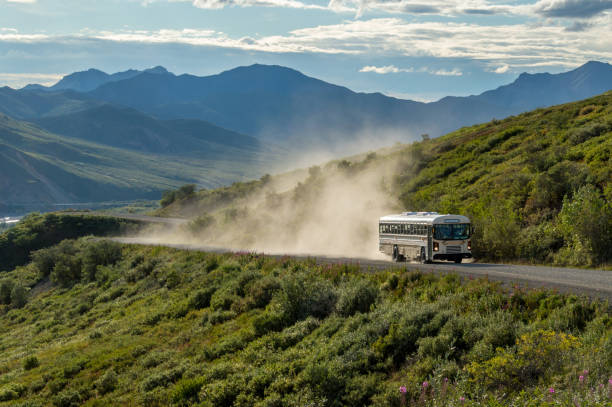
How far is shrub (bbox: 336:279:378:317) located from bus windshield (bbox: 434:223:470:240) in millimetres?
8874

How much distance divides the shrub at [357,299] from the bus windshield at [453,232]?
887 centimetres

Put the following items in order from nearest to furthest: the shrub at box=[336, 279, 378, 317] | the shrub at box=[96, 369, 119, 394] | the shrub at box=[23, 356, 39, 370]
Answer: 1. the shrub at box=[336, 279, 378, 317]
2. the shrub at box=[96, 369, 119, 394]
3. the shrub at box=[23, 356, 39, 370]

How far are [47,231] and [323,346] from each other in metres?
93.4

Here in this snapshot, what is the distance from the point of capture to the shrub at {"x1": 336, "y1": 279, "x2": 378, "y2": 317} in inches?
704

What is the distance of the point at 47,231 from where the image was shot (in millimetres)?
95312

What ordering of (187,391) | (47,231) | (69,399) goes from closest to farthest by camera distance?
1. (187,391)
2. (69,399)
3. (47,231)

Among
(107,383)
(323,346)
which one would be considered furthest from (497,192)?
(107,383)

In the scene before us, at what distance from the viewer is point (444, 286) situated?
55.0 ft

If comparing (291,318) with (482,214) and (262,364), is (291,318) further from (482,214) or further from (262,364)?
(482,214)

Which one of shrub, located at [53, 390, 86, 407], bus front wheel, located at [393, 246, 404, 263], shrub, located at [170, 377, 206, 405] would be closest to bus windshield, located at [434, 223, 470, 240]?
bus front wheel, located at [393, 246, 404, 263]

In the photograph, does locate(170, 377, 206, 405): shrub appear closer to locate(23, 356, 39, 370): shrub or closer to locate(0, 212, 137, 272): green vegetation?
locate(23, 356, 39, 370): shrub

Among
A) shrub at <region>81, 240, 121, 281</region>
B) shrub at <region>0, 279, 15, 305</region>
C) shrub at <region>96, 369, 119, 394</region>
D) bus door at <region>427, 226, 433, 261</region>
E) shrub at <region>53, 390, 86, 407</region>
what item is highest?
bus door at <region>427, 226, 433, 261</region>

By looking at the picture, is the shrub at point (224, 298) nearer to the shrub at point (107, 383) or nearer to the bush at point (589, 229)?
the shrub at point (107, 383)

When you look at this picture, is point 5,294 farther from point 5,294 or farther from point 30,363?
point 30,363
